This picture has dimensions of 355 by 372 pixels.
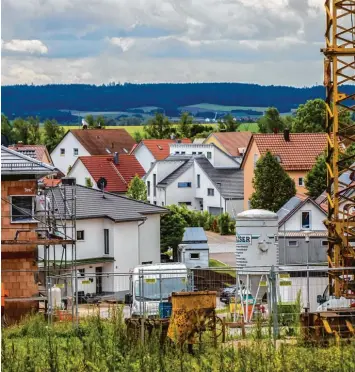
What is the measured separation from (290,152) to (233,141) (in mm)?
36031

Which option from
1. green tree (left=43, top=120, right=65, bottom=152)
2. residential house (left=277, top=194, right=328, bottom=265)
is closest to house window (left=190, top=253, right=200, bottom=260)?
residential house (left=277, top=194, right=328, bottom=265)

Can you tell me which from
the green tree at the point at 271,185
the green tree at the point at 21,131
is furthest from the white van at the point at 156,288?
the green tree at the point at 21,131

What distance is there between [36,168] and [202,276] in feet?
25.2

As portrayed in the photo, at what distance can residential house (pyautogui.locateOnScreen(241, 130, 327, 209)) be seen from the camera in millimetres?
70188

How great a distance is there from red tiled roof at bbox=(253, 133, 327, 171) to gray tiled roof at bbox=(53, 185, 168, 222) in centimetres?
2433

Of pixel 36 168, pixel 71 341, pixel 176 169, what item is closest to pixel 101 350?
pixel 71 341

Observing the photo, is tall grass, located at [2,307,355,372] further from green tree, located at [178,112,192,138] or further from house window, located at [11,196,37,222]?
green tree, located at [178,112,192,138]

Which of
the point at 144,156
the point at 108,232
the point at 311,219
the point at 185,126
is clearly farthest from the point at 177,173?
the point at 185,126

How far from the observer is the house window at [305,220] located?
162 ft

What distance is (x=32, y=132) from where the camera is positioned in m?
146

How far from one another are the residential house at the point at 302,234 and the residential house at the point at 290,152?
55.9ft

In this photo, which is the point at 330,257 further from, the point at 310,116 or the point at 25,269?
the point at 310,116

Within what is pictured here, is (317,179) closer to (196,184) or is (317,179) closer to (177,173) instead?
(196,184)

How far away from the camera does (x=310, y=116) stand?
109 metres
